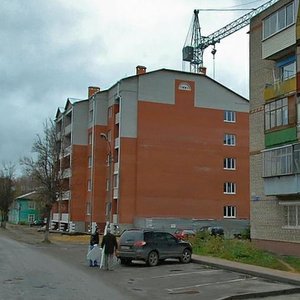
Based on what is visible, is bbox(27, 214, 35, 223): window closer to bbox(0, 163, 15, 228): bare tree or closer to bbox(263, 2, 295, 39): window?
bbox(0, 163, 15, 228): bare tree

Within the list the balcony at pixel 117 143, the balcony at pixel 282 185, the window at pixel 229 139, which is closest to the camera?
the balcony at pixel 282 185

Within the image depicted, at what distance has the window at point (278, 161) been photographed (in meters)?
27.8

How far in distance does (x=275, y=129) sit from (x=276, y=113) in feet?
2.80

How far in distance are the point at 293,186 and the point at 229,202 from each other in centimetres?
3380

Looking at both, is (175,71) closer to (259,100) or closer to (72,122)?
(72,122)

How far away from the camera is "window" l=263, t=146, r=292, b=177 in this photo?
1094 inches

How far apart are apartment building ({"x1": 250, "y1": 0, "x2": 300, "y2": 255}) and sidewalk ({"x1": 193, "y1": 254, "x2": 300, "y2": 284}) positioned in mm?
5268

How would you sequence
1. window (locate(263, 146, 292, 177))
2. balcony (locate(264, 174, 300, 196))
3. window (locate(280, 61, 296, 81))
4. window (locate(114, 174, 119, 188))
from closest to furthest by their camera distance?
balcony (locate(264, 174, 300, 196)) < window (locate(263, 146, 292, 177)) < window (locate(280, 61, 296, 81)) < window (locate(114, 174, 119, 188))

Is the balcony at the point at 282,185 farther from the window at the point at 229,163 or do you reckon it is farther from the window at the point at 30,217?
the window at the point at 30,217

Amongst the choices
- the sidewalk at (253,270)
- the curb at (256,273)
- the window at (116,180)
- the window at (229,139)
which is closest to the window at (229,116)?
the window at (229,139)

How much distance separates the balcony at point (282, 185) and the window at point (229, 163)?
31684 millimetres

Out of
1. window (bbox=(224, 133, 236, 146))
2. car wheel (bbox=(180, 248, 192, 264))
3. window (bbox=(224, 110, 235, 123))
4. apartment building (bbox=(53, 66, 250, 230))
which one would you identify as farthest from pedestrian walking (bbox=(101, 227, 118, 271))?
window (bbox=(224, 110, 235, 123))

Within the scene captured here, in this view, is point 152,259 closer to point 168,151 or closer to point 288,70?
point 288,70

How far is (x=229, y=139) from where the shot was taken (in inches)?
2450
